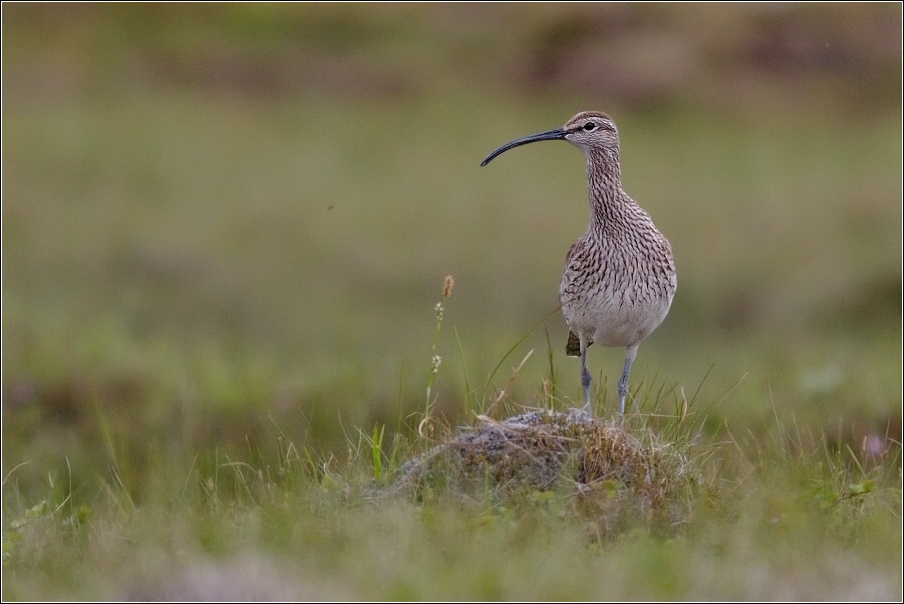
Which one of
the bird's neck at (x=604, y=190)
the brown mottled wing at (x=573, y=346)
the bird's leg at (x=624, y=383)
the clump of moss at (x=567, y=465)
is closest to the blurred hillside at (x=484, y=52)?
the brown mottled wing at (x=573, y=346)

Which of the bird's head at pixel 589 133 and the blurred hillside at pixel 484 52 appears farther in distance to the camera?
the blurred hillside at pixel 484 52

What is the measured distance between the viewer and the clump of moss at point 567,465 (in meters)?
4.65

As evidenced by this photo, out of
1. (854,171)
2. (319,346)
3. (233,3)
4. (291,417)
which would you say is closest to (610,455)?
(291,417)

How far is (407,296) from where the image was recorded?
13.2m

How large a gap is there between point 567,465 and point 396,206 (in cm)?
1069

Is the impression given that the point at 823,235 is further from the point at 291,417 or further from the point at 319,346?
the point at 291,417

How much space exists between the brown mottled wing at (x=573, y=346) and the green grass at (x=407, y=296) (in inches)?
14.4

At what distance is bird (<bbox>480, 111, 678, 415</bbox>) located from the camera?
219 inches

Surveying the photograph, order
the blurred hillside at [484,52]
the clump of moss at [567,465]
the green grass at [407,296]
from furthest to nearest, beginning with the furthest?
1. the blurred hillside at [484,52]
2. the clump of moss at [567,465]
3. the green grass at [407,296]

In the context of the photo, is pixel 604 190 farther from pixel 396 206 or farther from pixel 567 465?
pixel 396 206

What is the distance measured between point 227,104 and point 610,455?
46.5ft

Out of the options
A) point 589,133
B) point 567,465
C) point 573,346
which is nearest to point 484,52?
point 573,346

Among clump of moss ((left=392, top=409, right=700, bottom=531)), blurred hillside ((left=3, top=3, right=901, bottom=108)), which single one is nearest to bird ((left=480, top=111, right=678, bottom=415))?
clump of moss ((left=392, top=409, right=700, bottom=531))

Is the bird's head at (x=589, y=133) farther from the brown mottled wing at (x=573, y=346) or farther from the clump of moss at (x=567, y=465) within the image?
the clump of moss at (x=567, y=465)
